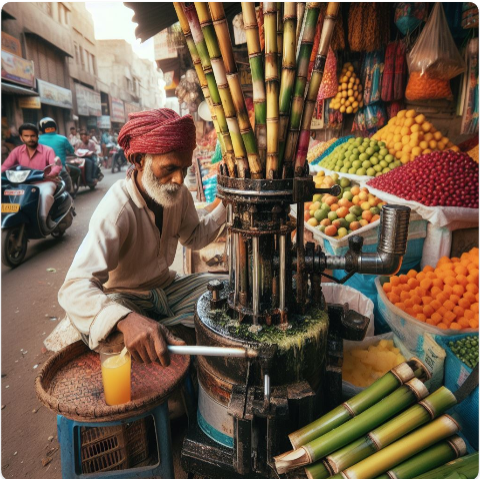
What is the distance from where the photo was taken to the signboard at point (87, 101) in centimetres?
2438

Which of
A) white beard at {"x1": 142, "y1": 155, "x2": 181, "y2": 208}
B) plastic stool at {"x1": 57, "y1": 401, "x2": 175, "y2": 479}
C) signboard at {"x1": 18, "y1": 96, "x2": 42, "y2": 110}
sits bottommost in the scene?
plastic stool at {"x1": 57, "y1": 401, "x2": 175, "y2": 479}

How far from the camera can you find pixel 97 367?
5.71 feet

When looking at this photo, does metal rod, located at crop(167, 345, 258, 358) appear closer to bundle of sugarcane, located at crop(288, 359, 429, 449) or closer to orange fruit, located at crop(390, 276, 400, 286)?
bundle of sugarcane, located at crop(288, 359, 429, 449)

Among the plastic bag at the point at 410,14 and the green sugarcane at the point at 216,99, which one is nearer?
the green sugarcane at the point at 216,99

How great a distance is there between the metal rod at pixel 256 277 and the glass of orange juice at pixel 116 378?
56 centimetres

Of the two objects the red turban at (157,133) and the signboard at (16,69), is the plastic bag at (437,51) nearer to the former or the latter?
the red turban at (157,133)

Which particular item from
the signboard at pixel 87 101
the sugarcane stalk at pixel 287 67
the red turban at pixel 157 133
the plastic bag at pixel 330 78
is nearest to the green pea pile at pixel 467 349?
the sugarcane stalk at pixel 287 67

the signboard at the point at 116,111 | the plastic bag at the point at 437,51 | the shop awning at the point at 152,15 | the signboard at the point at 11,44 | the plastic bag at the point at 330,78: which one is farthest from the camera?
the signboard at the point at 116,111

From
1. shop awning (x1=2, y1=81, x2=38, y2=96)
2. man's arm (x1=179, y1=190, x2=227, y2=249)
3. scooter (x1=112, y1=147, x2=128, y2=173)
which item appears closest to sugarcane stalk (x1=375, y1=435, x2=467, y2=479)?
man's arm (x1=179, y1=190, x2=227, y2=249)

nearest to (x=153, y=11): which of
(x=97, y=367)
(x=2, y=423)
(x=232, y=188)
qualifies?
(x=232, y=188)

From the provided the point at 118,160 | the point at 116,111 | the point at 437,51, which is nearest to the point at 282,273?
the point at 437,51

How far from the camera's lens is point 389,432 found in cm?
133

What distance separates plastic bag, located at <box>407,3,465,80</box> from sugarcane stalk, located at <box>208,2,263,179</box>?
3.85 m

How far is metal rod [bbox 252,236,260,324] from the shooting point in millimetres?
1353
